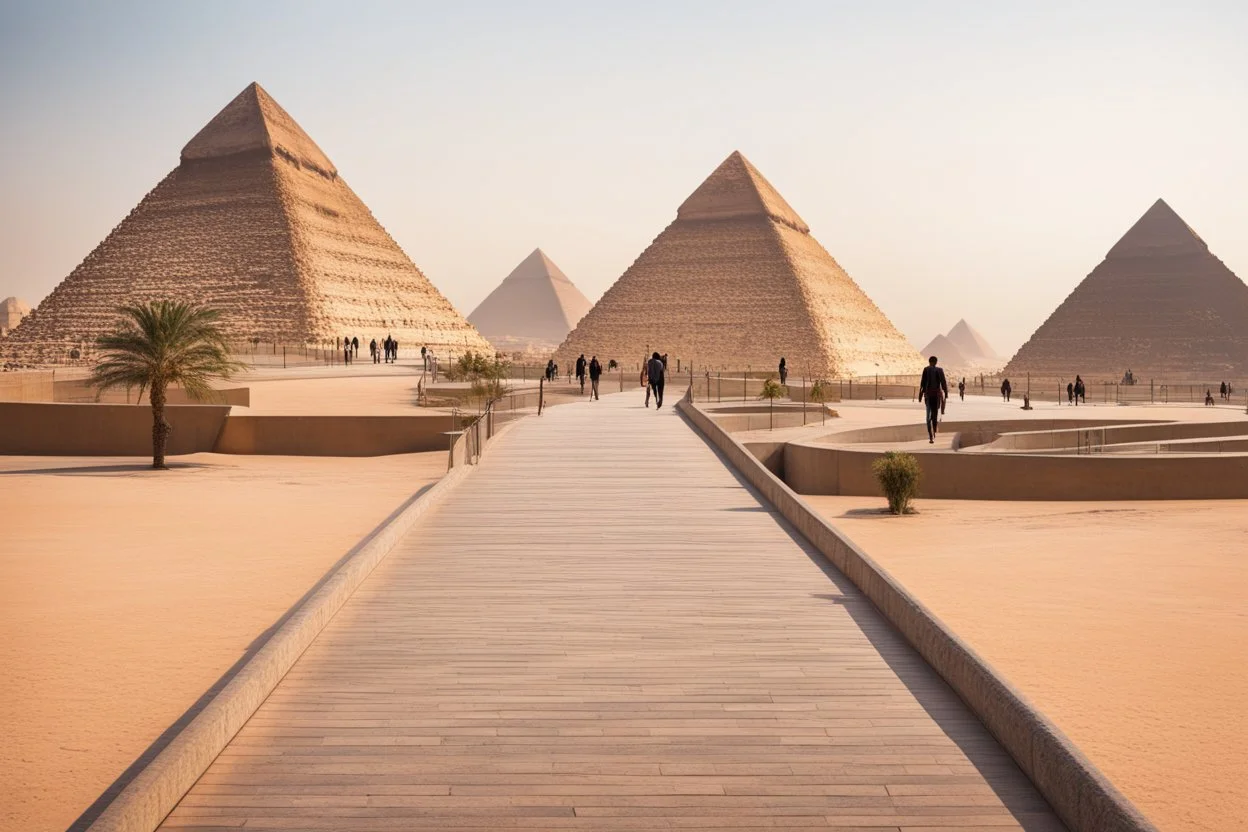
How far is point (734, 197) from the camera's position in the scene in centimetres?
12725

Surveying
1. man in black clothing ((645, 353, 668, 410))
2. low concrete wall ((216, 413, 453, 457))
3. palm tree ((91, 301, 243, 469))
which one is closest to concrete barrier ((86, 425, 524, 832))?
man in black clothing ((645, 353, 668, 410))

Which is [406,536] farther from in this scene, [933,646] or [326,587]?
[933,646]

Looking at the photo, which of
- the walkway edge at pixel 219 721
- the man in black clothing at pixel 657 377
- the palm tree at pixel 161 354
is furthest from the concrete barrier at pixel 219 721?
the palm tree at pixel 161 354

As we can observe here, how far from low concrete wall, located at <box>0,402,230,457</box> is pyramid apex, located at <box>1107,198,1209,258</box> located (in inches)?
5591

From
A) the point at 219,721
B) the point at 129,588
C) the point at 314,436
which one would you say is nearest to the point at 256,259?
the point at 314,436

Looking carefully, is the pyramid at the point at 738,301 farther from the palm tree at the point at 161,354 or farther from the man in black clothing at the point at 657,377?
the palm tree at the point at 161,354

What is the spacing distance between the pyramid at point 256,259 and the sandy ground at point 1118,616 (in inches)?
3473

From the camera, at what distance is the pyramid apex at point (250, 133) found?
121 m

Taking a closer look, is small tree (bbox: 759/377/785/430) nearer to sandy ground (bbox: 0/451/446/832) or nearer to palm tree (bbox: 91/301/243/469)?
sandy ground (bbox: 0/451/446/832)

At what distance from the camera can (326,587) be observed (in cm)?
630

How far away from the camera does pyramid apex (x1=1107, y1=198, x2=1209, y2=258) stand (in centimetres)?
14300

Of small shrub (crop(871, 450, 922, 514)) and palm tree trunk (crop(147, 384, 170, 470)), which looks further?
palm tree trunk (crop(147, 384, 170, 470))

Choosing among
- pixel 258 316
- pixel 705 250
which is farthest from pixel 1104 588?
pixel 705 250

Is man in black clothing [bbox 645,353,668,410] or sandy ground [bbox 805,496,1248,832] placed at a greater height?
man in black clothing [bbox 645,353,668,410]
